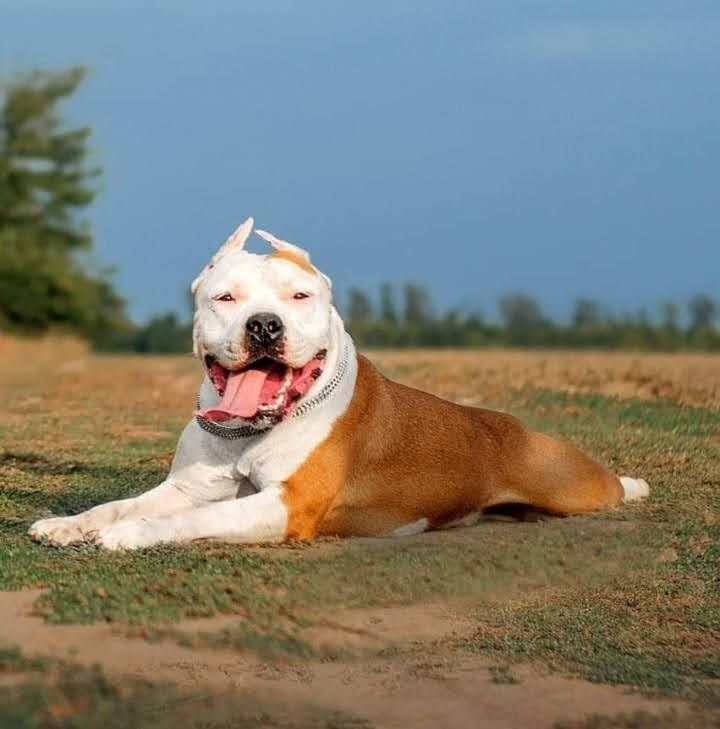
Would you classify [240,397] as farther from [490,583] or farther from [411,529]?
[490,583]

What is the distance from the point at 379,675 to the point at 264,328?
2178 millimetres

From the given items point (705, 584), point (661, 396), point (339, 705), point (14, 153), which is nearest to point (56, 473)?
point (705, 584)

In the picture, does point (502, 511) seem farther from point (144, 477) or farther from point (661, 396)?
point (661, 396)

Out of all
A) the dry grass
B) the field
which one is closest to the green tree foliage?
the dry grass

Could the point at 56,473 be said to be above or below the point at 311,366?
below

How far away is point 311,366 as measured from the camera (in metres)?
7.03

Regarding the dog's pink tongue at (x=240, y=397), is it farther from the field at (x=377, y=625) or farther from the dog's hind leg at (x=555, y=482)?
the dog's hind leg at (x=555, y=482)

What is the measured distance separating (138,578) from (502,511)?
2.54m

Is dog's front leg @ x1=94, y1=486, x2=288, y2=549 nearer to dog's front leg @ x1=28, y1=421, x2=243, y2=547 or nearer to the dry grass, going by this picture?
dog's front leg @ x1=28, y1=421, x2=243, y2=547

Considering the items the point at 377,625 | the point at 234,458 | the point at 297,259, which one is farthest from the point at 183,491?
the point at 377,625

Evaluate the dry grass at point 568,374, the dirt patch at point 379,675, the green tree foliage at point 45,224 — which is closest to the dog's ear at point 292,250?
the dirt patch at point 379,675

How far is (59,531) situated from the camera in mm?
6938

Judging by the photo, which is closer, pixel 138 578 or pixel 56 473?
pixel 138 578

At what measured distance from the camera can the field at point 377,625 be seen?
4.59 metres
